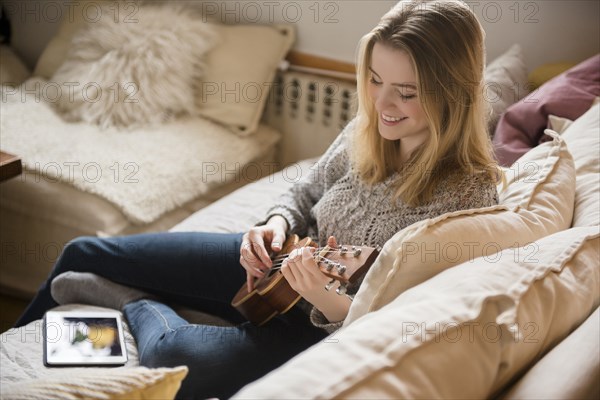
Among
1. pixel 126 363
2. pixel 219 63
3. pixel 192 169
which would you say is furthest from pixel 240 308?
pixel 219 63

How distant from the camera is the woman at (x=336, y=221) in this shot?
1.37 metres

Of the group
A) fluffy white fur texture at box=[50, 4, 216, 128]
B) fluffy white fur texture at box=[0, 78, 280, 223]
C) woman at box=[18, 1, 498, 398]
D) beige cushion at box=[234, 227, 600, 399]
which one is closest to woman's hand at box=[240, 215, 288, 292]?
woman at box=[18, 1, 498, 398]

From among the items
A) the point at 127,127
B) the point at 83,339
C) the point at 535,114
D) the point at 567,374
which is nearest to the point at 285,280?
the point at 83,339

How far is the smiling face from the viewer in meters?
1.40

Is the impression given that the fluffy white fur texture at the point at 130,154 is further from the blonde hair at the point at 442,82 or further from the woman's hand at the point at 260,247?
the blonde hair at the point at 442,82

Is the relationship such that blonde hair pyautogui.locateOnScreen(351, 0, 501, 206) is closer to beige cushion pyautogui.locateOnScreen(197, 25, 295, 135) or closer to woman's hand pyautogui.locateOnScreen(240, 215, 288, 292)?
woman's hand pyautogui.locateOnScreen(240, 215, 288, 292)

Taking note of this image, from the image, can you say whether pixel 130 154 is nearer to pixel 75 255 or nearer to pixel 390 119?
pixel 75 255

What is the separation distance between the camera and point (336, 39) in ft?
8.88

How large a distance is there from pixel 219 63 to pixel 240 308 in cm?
140

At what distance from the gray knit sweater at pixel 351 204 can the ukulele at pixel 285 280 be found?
0.23 feet

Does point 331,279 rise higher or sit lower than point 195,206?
higher

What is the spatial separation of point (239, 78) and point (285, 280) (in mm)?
1389

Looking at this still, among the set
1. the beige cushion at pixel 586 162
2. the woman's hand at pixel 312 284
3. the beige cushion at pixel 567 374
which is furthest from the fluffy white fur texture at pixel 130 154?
the beige cushion at pixel 567 374

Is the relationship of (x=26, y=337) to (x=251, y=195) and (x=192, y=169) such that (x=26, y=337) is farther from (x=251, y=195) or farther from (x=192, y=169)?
(x=192, y=169)
